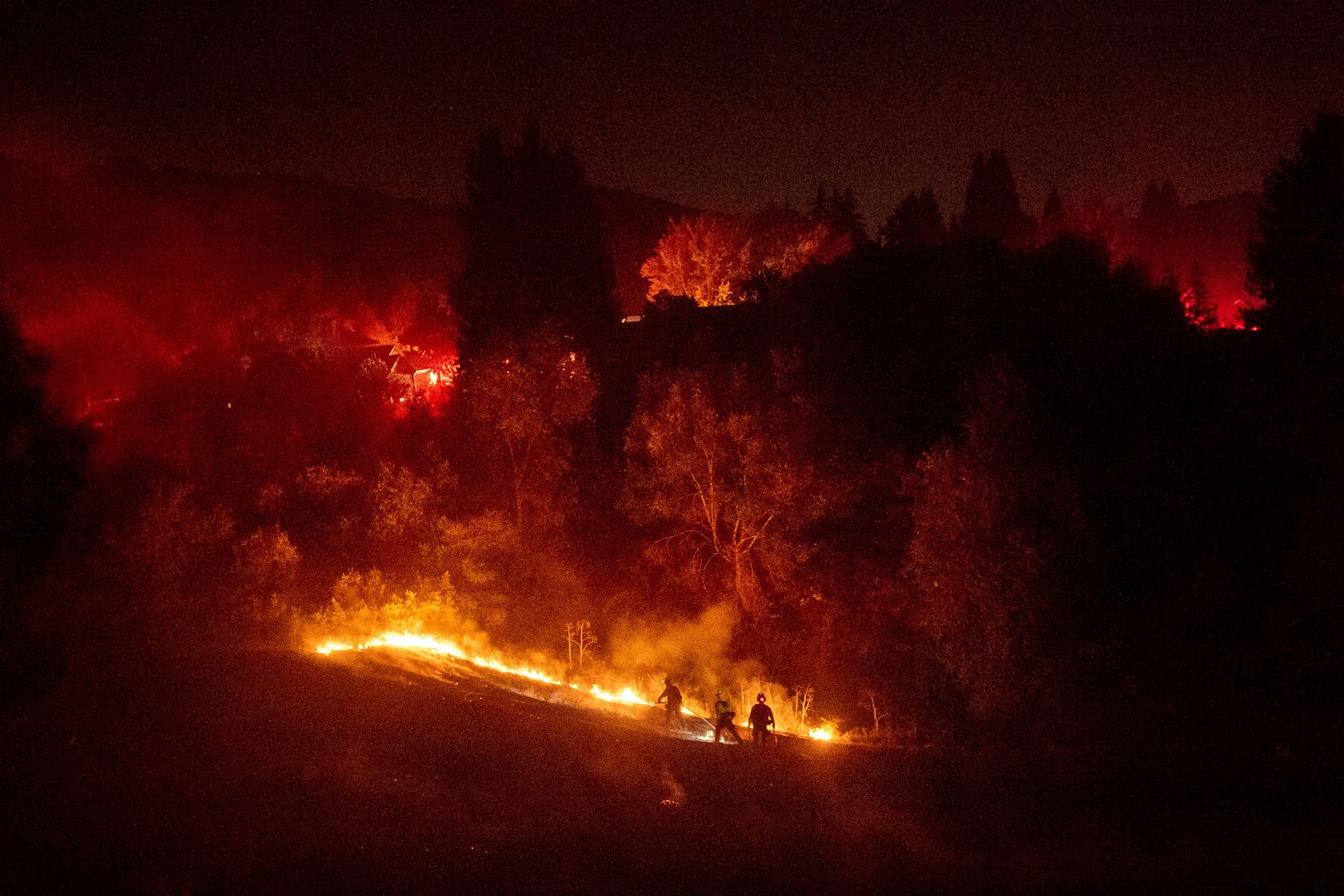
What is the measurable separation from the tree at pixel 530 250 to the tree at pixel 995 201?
1078 inches

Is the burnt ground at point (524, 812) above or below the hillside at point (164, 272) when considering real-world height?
below

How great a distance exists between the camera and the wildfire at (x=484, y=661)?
21312mm

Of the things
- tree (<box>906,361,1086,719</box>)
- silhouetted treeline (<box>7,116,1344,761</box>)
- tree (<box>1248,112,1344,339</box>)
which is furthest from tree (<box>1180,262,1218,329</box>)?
tree (<box>906,361,1086,719</box>)

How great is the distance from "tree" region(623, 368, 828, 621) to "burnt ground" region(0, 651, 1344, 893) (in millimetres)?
8724

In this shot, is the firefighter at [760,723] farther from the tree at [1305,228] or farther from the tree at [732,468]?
the tree at [1305,228]

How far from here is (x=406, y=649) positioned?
22266mm

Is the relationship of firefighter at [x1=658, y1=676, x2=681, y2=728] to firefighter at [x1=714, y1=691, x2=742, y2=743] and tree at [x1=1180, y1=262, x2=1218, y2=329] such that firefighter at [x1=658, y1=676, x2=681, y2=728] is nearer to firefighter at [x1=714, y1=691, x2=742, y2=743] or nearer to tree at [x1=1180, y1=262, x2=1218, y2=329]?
firefighter at [x1=714, y1=691, x2=742, y2=743]

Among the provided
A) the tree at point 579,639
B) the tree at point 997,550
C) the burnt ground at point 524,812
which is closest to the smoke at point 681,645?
the tree at point 579,639

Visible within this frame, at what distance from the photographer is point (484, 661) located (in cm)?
2398

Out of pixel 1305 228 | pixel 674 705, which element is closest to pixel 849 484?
pixel 674 705

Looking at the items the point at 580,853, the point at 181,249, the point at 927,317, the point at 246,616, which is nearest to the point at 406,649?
the point at 246,616

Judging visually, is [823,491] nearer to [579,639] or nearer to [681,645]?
[681,645]

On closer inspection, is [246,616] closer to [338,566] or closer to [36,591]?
[338,566]

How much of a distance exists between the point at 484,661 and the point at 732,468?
794 centimetres
